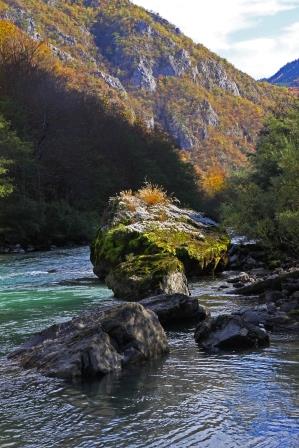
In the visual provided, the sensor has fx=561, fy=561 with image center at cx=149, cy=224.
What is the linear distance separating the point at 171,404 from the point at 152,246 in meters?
11.7

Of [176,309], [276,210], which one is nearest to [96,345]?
[176,309]

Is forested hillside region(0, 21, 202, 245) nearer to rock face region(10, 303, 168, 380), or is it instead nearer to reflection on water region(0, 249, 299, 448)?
rock face region(10, 303, 168, 380)

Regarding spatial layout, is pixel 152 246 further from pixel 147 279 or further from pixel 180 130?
pixel 180 130

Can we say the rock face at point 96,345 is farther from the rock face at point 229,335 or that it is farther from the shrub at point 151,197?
the shrub at point 151,197

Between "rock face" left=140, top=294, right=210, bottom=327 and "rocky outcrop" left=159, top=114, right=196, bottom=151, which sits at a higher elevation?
"rocky outcrop" left=159, top=114, right=196, bottom=151

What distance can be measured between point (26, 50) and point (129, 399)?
2102 inches

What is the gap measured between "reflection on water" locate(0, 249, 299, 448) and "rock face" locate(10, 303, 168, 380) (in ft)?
0.76

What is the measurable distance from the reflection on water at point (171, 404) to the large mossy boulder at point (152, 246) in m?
4.14

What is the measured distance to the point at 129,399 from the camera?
739 centimetres

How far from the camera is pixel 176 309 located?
1213cm

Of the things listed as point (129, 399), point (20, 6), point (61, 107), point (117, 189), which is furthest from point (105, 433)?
point (20, 6)

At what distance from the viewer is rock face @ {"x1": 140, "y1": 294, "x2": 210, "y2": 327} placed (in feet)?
39.6

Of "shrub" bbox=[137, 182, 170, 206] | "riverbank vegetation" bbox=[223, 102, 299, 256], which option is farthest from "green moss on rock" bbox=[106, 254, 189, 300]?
"shrub" bbox=[137, 182, 170, 206]

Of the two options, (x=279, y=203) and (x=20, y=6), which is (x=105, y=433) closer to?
(x=279, y=203)
